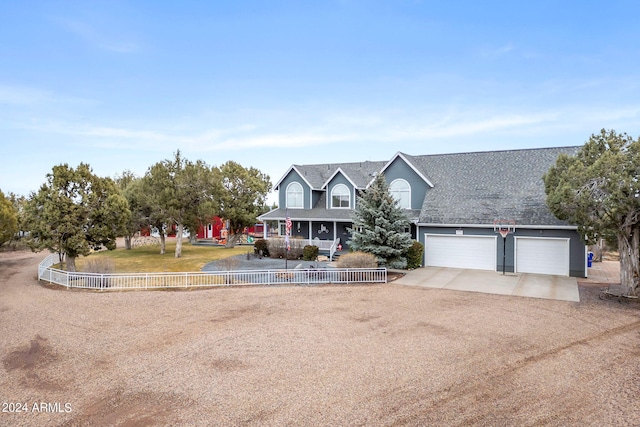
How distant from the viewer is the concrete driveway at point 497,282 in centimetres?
1595

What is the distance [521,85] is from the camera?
75.4 ft

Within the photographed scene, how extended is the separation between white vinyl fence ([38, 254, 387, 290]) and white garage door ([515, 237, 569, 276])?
343 inches

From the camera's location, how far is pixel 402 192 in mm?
26328

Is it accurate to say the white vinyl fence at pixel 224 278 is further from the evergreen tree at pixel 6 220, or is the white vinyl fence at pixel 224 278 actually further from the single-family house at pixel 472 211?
the evergreen tree at pixel 6 220

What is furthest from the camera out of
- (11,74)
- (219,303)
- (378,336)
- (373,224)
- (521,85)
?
(521,85)

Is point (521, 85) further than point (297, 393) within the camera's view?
Yes

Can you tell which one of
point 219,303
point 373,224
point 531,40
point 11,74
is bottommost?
point 219,303

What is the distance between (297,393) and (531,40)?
875 inches

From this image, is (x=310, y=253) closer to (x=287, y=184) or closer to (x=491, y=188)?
(x=287, y=184)

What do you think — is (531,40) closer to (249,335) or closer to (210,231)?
(249,335)

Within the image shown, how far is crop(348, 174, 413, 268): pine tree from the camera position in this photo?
20.9 m

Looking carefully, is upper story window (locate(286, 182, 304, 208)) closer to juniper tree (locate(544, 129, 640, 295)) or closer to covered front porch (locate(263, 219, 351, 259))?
covered front porch (locate(263, 219, 351, 259))

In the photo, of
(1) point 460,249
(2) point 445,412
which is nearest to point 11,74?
(2) point 445,412

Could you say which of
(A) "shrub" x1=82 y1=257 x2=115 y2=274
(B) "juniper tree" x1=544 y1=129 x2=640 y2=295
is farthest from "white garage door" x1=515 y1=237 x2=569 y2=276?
(A) "shrub" x1=82 y1=257 x2=115 y2=274
